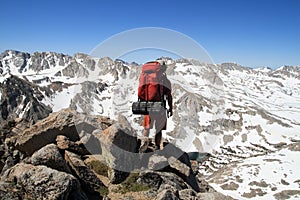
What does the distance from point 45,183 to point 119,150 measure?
420cm

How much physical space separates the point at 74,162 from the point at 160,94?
18.0 ft

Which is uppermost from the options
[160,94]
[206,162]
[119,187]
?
[160,94]

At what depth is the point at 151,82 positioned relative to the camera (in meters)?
13.6

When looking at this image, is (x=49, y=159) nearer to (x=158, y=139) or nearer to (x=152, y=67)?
(x=158, y=139)

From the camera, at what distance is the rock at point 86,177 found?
12797 mm

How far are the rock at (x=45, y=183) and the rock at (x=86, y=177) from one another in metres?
1.72

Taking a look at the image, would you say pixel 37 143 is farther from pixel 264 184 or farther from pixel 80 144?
pixel 264 184

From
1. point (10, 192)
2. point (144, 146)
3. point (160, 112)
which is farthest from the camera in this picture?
point (144, 146)

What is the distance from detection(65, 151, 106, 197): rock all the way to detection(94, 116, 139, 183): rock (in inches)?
29.2

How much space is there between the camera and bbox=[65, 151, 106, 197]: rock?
12797 millimetres

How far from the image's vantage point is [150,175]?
43.7ft

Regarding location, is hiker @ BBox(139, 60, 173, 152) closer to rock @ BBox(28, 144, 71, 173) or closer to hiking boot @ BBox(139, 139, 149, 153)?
hiking boot @ BBox(139, 139, 149, 153)

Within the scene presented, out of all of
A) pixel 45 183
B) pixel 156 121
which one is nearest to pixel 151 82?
pixel 156 121

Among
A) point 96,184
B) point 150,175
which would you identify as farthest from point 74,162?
point 150,175
